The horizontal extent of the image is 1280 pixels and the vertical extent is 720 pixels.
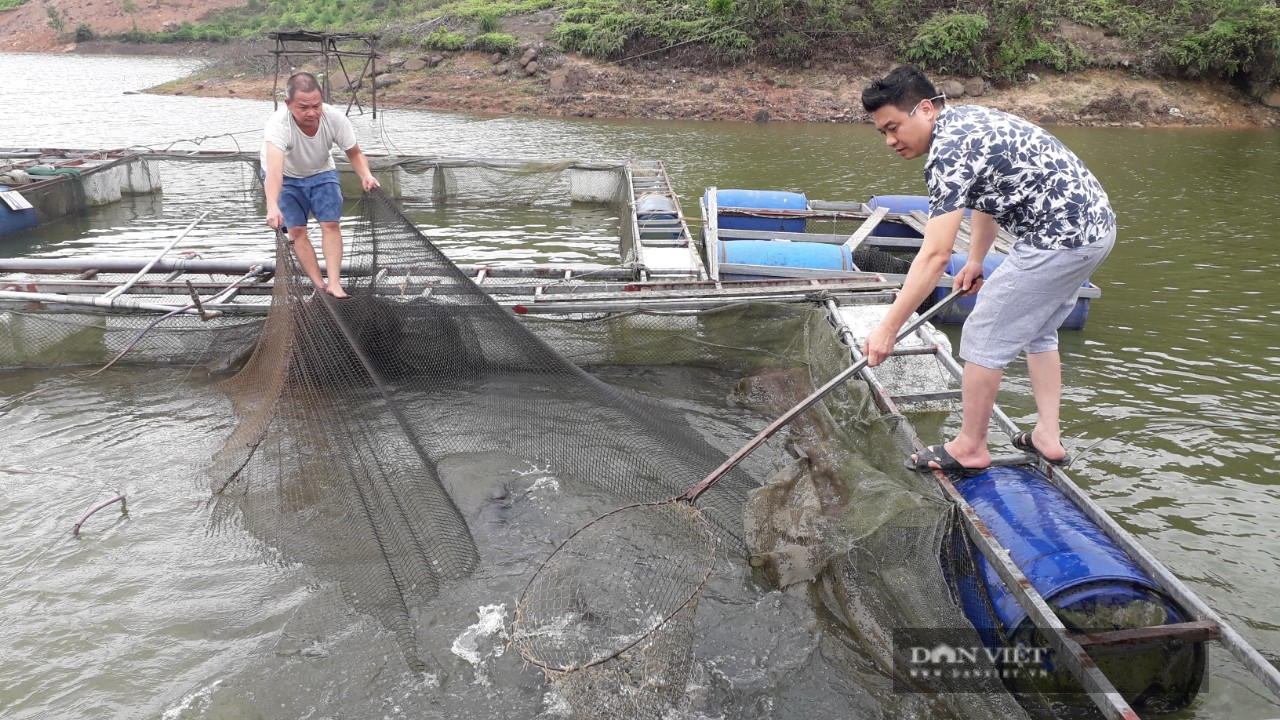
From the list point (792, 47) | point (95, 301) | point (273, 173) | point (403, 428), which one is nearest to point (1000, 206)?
point (403, 428)

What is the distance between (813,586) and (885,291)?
109 inches

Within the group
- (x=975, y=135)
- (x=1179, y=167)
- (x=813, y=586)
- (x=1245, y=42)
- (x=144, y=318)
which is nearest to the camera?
(x=975, y=135)

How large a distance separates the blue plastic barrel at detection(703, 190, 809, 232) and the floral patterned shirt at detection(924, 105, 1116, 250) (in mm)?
6007

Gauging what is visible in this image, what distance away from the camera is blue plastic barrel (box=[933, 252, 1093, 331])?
6777mm

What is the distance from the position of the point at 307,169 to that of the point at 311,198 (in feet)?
0.64

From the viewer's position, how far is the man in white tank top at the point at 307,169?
A: 485cm

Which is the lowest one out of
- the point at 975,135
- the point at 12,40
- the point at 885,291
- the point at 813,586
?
the point at 813,586

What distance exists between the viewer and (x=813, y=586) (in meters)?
3.54

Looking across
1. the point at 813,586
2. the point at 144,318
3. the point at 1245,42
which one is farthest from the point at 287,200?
the point at 1245,42

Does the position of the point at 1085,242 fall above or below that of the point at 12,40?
below

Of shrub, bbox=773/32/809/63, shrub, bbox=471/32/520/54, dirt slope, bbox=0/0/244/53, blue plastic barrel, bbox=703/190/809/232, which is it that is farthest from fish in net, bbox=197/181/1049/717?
dirt slope, bbox=0/0/244/53

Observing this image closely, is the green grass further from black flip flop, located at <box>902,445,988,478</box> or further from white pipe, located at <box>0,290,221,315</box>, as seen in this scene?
black flip flop, located at <box>902,445,988,478</box>

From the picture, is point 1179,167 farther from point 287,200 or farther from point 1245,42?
point 287,200

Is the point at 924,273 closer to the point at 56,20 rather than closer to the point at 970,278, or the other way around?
the point at 970,278
